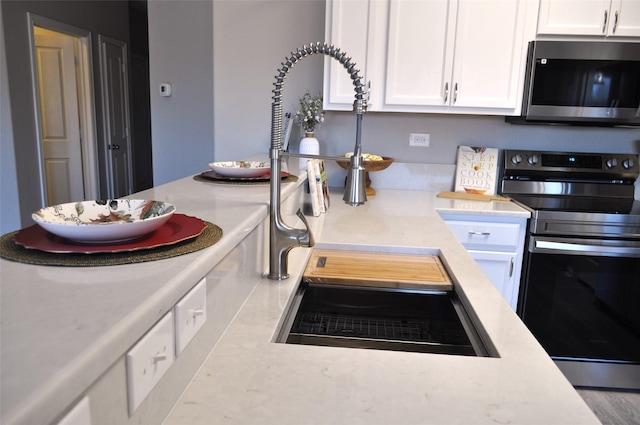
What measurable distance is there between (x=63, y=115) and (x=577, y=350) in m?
4.43

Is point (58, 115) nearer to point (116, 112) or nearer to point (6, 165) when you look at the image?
point (116, 112)

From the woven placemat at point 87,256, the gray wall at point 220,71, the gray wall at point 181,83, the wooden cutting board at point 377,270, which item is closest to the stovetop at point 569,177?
the gray wall at point 220,71

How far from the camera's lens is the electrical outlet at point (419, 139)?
307 centimetres

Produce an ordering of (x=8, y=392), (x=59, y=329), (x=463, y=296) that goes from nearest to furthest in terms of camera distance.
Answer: (x=8, y=392)
(x=59, y=329)
(x=463, y=296)

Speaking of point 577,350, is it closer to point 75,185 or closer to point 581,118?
point 581,118

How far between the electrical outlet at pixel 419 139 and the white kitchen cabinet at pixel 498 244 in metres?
0.72

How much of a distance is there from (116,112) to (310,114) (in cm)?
307

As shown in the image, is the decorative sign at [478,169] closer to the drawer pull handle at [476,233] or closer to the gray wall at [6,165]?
the drawer pull handle at [476,233]

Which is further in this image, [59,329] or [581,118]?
[581,118]

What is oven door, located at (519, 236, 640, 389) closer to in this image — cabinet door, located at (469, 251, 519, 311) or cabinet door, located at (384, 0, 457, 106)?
cabinet door, located at (469, 251, 519, 311)

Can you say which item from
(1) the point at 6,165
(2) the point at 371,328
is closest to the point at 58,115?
(1) the point at 6,165

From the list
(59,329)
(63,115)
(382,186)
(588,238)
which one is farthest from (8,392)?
(63,115)

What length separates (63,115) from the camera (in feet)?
14.5

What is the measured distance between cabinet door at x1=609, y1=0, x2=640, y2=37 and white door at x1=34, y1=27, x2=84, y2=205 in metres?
4.22
